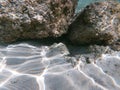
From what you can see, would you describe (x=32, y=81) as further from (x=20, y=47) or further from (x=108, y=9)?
(x=108, y=9)

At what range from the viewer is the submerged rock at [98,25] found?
14.4ft

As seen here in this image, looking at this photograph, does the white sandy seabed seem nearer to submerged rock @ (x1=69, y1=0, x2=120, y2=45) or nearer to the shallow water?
the shallow water

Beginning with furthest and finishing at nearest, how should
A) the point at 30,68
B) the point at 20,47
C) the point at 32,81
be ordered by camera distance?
the point at 20,47 < the point at 30,68 < the point at 32,81

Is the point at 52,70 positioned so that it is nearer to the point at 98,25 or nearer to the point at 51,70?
the point at 51,70

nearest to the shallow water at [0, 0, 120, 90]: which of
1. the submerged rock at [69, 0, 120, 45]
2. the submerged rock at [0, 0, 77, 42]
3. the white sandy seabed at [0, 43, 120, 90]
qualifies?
the white sandy seabed at [0, 43, 120, 90]

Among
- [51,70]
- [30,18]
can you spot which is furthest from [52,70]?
[30,18]

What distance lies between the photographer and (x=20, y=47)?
4.45 metres

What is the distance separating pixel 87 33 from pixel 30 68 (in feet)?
4.47

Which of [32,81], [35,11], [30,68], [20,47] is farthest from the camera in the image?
[20,47]

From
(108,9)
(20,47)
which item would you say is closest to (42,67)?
(20,47)

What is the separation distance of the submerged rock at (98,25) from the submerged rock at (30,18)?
41 cm

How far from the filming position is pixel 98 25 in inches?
172

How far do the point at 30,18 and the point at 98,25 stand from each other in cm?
131

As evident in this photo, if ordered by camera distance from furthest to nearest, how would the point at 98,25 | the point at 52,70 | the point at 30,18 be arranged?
the point at 98,25 → the point at 30,18 → the point at 52,70
